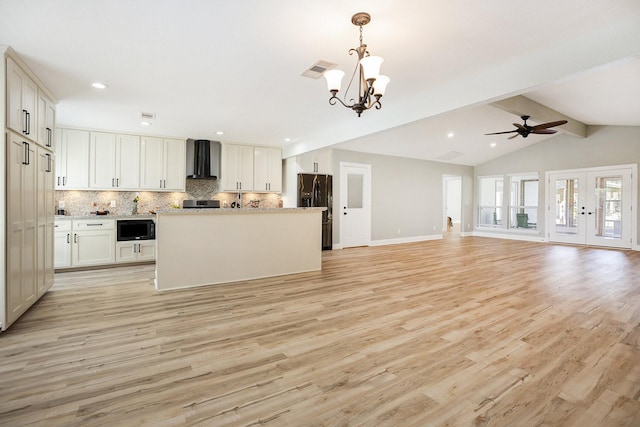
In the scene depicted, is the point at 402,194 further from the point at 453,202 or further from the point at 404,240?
the point at 453,202

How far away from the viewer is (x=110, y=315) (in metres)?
3.19

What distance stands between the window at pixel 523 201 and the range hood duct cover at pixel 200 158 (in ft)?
31.1

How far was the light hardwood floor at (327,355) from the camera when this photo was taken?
5.62 ft

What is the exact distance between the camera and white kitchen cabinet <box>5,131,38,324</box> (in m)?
2.79

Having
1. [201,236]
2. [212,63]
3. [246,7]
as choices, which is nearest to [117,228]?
[201,236]

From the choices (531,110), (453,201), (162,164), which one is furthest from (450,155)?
(162,164)

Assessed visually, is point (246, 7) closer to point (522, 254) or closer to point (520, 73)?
point (520, 73)

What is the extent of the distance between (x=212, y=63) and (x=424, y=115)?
8.67ft

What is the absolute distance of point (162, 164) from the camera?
20.7 feet

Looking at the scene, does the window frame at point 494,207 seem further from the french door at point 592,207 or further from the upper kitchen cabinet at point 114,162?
the upper kitchen cabinet at point 114,162

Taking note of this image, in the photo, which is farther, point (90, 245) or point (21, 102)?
point (90, 245)

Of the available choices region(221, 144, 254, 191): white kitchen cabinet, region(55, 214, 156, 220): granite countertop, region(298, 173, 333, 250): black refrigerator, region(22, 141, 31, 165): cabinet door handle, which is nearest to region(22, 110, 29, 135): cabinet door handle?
region(22, 141, 31, 165): cabinet door handle

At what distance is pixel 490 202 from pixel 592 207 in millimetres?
2879

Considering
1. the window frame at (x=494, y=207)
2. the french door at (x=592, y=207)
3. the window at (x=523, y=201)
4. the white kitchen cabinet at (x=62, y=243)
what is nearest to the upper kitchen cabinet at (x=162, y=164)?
the white kitchen cabinet at (x=62, y=243)
